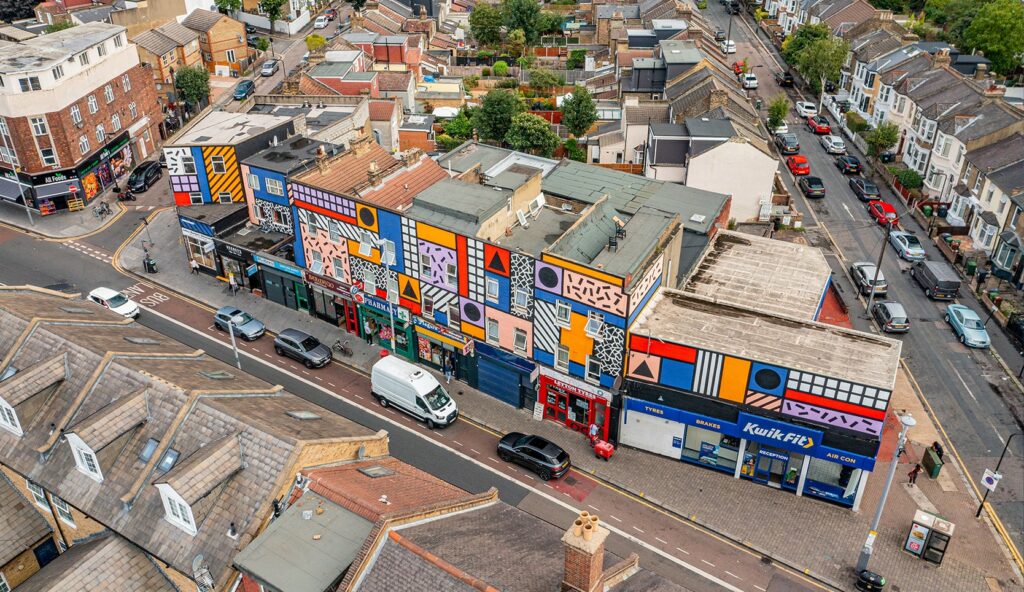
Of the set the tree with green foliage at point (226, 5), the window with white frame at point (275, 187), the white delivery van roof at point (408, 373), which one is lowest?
the white delivery van roof at point (408, 373)


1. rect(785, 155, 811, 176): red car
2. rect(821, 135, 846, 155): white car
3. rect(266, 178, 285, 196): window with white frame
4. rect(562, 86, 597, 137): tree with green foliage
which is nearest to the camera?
rect(266, 178, 285, 196): window with white frame

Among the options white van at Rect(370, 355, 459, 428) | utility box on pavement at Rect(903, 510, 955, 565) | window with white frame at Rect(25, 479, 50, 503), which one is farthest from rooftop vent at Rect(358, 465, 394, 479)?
utility box on pavement at Rect(903, 510, 955, 565)

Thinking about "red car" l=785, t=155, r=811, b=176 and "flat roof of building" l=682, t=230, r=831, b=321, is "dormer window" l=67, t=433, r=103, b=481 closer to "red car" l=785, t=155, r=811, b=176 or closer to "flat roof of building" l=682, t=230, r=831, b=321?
"flat roof of building" l=682, t=230, r=831, b=321

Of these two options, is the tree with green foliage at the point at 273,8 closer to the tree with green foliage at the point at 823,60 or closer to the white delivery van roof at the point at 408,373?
the tree with green foliage at the point at 823,60

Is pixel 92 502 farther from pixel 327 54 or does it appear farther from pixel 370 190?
pixel 327 54

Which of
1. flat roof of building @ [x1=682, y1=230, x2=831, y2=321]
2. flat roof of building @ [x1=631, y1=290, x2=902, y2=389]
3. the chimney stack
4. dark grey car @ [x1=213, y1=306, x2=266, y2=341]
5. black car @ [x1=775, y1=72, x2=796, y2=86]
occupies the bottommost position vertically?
dark grey car @ [x1=213, y1=306, x2=266, y2=341]

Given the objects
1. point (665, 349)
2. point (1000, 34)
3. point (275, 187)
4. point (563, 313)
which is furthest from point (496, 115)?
point (1000, 34)

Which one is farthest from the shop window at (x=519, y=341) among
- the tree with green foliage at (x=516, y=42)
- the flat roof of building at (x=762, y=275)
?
the tree with green foliage at (x=516, y=42)
